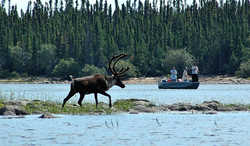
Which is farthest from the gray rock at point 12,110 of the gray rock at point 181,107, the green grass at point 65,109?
the gray rock at point 181,107

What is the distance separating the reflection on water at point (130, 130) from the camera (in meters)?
21.0

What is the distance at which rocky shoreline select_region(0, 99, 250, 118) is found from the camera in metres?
30.3

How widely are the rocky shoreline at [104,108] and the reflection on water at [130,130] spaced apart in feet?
3.73

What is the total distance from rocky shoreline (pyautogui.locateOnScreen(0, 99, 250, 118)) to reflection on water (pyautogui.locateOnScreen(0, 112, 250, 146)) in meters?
1.14

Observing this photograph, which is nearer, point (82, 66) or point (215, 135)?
point (215, 135)

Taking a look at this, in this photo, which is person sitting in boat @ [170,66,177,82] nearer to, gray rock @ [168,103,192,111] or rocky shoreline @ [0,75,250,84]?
rocky shoreline @ [0,75,250,84]

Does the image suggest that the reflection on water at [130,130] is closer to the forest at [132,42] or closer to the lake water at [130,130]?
the lake water at [130,130]

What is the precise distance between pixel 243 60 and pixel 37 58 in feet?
140

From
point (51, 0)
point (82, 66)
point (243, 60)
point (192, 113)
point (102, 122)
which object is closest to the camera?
point (102, 122)

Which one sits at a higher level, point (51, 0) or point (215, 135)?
point (51, 0)

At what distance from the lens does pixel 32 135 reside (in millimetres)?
22500

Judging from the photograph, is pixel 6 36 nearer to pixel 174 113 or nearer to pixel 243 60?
pixel 243 60

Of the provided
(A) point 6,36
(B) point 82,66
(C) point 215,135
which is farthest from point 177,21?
(C) point 215,135

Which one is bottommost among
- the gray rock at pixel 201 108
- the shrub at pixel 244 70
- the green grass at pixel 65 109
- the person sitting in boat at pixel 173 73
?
the shrub at pixel 244 70
